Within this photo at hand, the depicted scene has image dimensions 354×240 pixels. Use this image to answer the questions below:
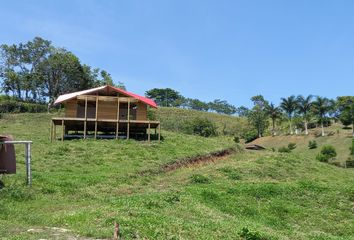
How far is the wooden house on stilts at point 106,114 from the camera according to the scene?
40.0m

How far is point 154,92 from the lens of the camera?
145 m

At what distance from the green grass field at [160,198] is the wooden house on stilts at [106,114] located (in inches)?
182

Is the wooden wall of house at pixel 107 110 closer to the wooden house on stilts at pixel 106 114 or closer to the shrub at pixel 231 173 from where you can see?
the wooden house on stilts at pixel 106 114

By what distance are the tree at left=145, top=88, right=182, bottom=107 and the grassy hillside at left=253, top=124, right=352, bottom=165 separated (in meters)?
56.3

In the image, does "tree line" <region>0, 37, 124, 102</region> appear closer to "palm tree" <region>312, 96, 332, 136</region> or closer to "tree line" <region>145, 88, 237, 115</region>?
"palm tree" <region>312, 96, 332, 136</region>

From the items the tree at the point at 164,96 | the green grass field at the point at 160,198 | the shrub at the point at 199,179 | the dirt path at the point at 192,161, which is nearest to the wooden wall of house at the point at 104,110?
the green grass field at the point at 160,198

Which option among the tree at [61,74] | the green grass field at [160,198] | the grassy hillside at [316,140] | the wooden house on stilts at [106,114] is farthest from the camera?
the grassy hillside at [316,140]

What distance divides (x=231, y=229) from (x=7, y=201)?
7.75 m

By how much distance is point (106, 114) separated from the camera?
41.5 meters

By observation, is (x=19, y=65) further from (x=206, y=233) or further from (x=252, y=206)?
(x=206, y=233)

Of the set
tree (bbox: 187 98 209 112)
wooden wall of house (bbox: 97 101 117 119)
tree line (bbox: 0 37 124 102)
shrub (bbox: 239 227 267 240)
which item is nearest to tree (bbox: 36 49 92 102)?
tree line (bbox: 0 37 124 102)

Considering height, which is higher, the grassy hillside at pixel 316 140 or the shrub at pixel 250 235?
the grassy hillside at pixel 316 140

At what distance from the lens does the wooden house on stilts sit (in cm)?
3997

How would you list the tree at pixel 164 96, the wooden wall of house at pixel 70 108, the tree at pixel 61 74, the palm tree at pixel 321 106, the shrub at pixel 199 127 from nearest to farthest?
the wooden wall of house at pixel 70 108
the tree at pixel 61 74
the shrub at pixel 199 127
the palm tree at pixel 321 106
the tree at pixel 164 96
